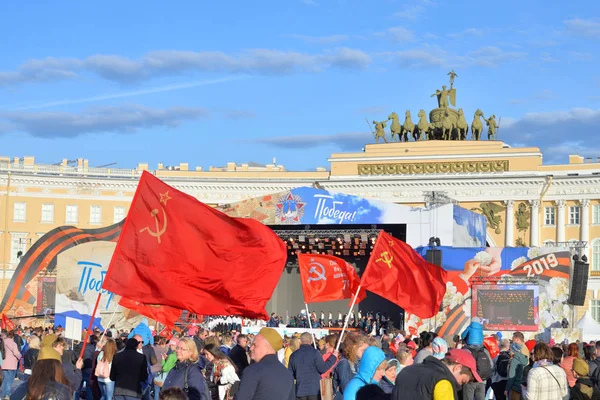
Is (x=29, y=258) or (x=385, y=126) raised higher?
(x=385, y=126)

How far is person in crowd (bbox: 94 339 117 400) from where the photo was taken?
43.1ft

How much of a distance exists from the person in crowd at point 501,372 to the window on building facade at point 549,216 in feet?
159

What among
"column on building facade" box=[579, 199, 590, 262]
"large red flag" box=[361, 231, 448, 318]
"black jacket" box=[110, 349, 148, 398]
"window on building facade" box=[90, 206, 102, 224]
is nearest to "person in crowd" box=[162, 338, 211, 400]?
"black jacket" box=[110, 349, 148, 398]

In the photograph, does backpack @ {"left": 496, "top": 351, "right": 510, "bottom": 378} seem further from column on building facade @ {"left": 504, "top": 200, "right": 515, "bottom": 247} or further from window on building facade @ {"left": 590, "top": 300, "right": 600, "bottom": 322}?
column on building facade @ {"left": 504, "top": 200, "right": 515, "bottom": 247}

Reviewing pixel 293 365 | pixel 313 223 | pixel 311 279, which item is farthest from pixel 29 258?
pixel 313 223

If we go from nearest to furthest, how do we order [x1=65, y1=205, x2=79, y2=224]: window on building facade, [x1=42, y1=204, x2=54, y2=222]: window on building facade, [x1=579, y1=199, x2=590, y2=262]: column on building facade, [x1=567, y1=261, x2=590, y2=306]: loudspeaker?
1. [x1=567, y1=261, x2=590, y2=306]: loudspeaker
2. [x1=579, y1=199, x2=590, y2=262]: column on building facade
3. [x1=42, y1=204, x2=54, y2=222]: window on building facade
4. [x1=65, y1=205, x2=79, y2=224]: window on building facade

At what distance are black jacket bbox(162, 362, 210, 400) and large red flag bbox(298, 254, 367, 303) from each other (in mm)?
9669

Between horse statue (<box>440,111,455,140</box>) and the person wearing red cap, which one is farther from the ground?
horse statue (<box>440,111,455,140</box>)

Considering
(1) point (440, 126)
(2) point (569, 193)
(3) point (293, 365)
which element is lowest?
(3) point (293, 365)

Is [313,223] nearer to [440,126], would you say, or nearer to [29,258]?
[29,258]

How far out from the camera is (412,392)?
8242mm

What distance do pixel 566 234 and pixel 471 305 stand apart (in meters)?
26.2

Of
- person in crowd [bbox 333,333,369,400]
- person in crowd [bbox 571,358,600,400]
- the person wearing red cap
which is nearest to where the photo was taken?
the person wearing red cap

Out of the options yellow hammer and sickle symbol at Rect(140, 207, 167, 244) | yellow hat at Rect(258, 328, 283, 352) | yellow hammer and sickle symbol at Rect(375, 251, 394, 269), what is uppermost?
yellow hammer and sickle symbol at Rect(140, 207, 167, 244)
